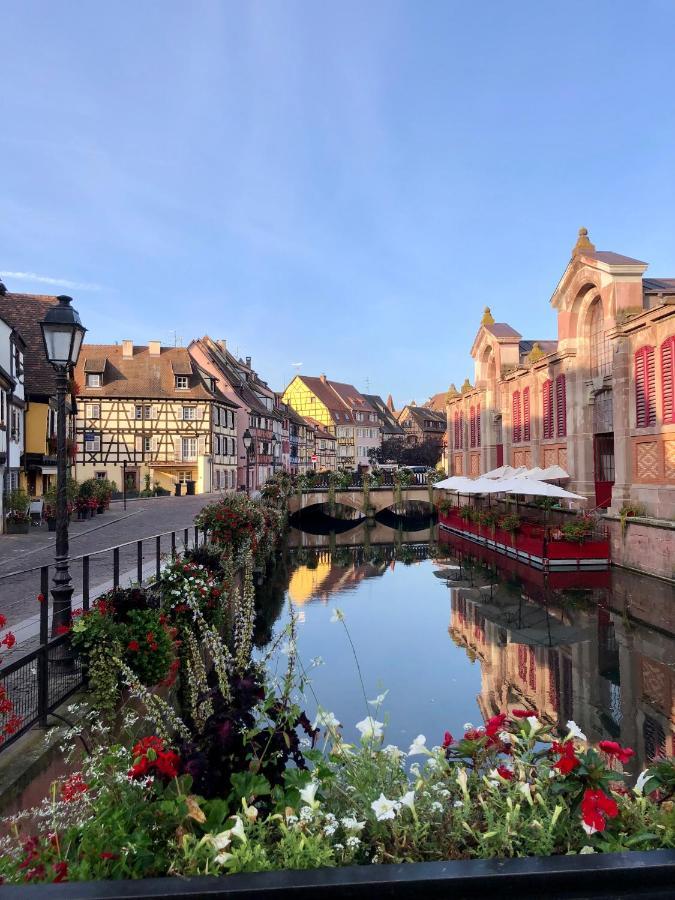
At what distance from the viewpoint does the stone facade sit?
1878cm

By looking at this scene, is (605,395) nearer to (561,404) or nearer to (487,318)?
(561,404)

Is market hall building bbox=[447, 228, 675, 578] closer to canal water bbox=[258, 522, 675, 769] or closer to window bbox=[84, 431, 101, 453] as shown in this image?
canal water bbox=[258, 522, 675, 769]

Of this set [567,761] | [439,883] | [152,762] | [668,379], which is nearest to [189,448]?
[668,379]

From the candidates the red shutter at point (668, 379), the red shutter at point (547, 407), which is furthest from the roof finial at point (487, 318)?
the red shutter at point (668, 379)

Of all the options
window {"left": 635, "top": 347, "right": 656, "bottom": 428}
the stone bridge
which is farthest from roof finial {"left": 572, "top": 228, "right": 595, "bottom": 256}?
the stone bridge

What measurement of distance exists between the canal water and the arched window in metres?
7.81

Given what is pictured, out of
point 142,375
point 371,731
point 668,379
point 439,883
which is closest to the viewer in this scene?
point 439,883

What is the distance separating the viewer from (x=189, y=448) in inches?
1703

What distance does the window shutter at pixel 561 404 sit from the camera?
25844 millimetres

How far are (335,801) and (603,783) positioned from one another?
1215 millimetres

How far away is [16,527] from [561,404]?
69.8ft

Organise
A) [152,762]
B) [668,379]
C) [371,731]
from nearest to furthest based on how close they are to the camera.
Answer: [152,762] → [371,731] → [668,379]

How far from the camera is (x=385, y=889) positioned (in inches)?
67.2

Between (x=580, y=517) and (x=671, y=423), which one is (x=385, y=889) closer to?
(x=671, y=423)
